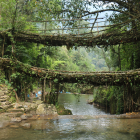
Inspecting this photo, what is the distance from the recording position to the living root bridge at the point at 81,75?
8297 millimetres

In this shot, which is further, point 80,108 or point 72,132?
point 80,108

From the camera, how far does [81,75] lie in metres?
8.74

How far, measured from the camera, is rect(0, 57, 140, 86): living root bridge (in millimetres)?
8297

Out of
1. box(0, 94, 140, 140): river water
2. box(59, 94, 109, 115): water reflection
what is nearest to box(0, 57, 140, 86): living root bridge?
box(59, 94, 109, 115): water reflection

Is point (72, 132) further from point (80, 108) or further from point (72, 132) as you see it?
point (80, 108)

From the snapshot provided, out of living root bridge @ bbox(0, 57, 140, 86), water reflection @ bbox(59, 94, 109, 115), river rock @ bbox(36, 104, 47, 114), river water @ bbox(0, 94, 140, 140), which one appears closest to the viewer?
river water @ bbox(0, 94, 140, 140)

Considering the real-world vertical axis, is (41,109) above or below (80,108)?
above

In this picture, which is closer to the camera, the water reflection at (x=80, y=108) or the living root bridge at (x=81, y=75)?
the living root bridge at (x=81, y=75)

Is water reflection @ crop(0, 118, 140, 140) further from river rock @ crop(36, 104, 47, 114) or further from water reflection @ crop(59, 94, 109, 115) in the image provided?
water reflection @ crop(59, 94, 109, 115)

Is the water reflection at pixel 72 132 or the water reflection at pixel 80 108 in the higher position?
the water reflection at pixel 72 132

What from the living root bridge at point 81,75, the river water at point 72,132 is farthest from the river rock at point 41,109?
the river water at point 72,132

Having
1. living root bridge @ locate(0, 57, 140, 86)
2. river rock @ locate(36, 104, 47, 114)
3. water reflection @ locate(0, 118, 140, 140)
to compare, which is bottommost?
water reflection @ locate(0, 118, 140, 140)

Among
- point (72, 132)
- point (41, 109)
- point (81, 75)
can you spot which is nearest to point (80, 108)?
point (81, 75)

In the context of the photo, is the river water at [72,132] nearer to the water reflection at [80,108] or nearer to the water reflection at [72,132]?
the water reflection at [72,132]
